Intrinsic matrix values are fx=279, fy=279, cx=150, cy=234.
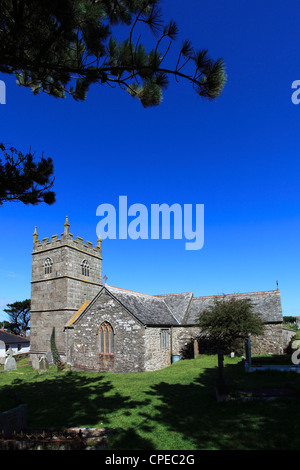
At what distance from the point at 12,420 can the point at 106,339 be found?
13587 mm

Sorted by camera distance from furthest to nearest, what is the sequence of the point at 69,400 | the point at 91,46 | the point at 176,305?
the point at 176,305, the point at 69,400, the point at 91,46

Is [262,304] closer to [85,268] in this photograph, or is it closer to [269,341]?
[269,341]

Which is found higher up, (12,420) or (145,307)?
(145,307)

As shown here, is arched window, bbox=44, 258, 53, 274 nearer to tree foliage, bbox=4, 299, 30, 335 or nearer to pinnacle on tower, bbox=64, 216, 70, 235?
pinnacle on tower, bbox=64, 216, 70, 235

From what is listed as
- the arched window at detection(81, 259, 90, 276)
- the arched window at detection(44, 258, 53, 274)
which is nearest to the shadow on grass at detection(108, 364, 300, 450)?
the arched window at detection(81, 259, 90, 276)

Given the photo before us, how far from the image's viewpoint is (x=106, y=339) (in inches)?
822

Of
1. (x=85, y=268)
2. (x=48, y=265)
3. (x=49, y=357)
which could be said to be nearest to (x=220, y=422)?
(x=49, y=357)

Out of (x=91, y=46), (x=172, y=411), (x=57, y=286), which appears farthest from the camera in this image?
(x=57, y=286)

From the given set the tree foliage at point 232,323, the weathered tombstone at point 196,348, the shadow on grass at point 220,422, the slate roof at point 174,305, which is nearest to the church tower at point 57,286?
the slate roof at point 174,305

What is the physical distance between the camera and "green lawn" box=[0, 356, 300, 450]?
700 centimetres

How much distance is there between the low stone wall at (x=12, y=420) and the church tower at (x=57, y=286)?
65.5 feet

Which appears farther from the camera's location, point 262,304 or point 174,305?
point 174,305

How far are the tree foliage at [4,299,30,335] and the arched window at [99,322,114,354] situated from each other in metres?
46.8
